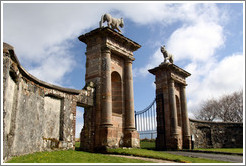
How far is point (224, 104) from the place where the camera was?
30.0 m

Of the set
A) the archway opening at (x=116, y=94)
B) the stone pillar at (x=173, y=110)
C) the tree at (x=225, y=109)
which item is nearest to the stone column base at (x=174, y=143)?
the stone pillar at (x=173, y=110)

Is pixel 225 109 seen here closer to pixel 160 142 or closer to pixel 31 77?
pixel 160 142

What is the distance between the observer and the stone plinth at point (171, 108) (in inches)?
574

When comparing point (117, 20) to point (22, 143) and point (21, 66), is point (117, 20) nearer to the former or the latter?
point (21, 66)

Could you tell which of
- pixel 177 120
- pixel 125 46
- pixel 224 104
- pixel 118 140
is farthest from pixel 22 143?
pixel 224 104

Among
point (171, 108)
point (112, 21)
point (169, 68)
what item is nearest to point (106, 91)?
point (112, 21)

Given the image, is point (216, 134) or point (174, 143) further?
point (216, 134)

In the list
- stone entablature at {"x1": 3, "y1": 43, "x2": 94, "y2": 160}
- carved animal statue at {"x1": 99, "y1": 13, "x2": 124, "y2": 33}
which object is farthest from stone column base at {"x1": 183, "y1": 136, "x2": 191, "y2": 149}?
carved animal statue at {"x1": 99, "y1": 13, "x2": 124, "y2": 33}

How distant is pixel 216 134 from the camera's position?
19.1 metres

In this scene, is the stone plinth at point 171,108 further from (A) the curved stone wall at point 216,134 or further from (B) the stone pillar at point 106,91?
(B) the stone pillar at point 106,91

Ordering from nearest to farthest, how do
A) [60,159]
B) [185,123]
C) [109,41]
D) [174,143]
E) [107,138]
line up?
[60,159] < [107,138] < [109,41] < [174,143] < [185,123]

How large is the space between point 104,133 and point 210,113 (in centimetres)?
2481

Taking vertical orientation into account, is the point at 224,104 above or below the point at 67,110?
above

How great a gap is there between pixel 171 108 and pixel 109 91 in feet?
18.9
